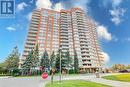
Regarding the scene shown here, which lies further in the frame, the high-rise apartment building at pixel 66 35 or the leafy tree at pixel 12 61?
the high-rise apartment building at pixel 66 35

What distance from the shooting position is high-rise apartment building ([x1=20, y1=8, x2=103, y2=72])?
126000mm

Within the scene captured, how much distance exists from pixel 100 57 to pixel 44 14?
49292 millimetres

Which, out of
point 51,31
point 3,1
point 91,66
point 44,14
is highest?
point 44,14

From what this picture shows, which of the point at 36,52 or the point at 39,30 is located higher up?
the point at 39,30

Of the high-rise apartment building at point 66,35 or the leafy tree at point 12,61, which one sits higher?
the high-rise apartment building at point 66,35

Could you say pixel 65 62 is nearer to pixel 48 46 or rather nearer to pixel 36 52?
pixel 36 52

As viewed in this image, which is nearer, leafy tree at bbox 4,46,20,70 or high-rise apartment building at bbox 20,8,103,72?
leafy tree at bbox 4,46,20,70

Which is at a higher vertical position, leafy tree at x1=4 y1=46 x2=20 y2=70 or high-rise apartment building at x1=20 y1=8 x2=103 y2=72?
high-rise apartment building at x1=20 y1=8 x2=103 y2=72

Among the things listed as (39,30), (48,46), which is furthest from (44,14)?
(48,46)

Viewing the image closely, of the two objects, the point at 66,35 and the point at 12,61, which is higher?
the point at 66,35

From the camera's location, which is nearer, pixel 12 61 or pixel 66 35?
pixel 12 61

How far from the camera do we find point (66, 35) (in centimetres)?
13525

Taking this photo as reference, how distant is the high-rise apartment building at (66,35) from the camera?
413 ft

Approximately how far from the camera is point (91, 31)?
148000 mm
